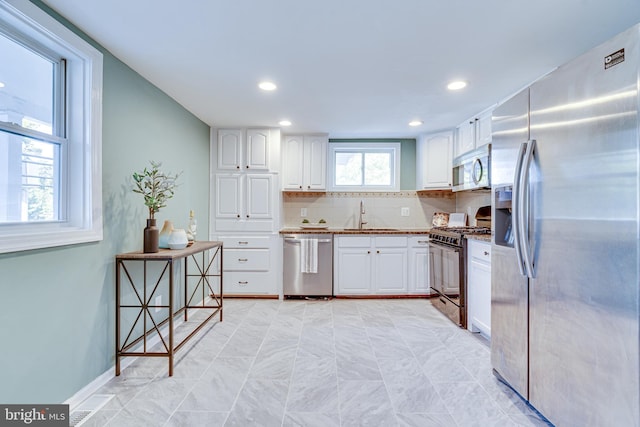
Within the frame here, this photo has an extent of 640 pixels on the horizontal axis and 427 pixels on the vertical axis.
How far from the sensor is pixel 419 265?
4.02m

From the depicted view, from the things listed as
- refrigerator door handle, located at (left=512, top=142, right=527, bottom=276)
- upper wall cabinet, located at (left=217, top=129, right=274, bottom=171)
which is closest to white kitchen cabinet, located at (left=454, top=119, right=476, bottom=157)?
refrigerator door handle, located at (left=512, top=142, right=527, bottom=276)

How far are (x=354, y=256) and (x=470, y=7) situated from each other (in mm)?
2931

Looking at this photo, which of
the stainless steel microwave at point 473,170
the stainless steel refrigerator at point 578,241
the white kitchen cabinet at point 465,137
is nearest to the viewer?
the stainless steel refrigerator at point 578,241

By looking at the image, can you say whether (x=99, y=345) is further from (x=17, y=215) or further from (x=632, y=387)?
(x=632, y=387)

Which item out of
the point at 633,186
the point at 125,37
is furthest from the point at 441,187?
the point at 125,37

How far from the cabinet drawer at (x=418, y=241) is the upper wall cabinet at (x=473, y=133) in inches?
44.7

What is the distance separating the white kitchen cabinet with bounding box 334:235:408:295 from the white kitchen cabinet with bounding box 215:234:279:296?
2.80 ft

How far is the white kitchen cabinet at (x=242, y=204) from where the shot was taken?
157 inches

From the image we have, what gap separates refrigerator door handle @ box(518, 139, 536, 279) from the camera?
1624 millimetres

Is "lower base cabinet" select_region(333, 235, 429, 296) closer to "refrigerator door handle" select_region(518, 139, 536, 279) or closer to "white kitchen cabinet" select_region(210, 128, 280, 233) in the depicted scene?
"white kitchen cabinet" select_region(210, 128, 280, 233)

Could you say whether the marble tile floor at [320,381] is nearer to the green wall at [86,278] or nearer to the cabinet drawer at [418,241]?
the green wall at [86,278]

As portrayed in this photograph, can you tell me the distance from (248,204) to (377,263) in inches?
72.6

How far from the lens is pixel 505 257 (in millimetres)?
1936

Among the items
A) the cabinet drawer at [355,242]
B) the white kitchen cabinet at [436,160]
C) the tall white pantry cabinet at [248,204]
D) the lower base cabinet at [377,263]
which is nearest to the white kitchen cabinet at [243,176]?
the tall white pantry cabinet at [248,204]
